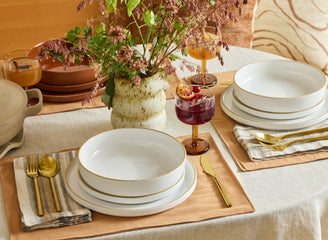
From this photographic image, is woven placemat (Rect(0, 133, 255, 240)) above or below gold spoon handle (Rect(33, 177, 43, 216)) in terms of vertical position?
below

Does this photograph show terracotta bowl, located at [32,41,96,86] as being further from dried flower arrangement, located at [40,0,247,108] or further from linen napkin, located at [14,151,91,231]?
linen napkin, located at [14,151,91,231]

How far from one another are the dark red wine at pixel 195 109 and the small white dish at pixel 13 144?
44cm

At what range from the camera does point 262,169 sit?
3.56 feet

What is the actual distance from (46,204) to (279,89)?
31.8 inches

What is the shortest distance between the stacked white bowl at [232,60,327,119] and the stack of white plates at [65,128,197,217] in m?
0.30

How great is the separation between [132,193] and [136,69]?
31cm

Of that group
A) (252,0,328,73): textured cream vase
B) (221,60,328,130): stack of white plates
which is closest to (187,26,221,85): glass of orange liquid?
(221,60,328,130): stack of white plates

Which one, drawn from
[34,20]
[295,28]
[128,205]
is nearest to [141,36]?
[128,205]

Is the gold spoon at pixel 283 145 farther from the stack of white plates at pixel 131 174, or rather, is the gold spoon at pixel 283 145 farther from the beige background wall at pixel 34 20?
the beige background wall at pixel 34 20

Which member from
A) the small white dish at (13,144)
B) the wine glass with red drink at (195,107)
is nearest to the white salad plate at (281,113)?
the wine glass with red drink at (195,107)

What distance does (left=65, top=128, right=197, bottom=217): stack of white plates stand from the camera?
0.91 m

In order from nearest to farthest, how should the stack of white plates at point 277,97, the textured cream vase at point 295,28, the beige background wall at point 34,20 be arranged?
the stack of white plates at point 277,97 < the textured cream vase at point 295,28 < the beige background wall at point 34,20

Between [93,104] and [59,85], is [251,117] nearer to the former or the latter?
[93,104]

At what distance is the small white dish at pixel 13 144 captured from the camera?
114cm
